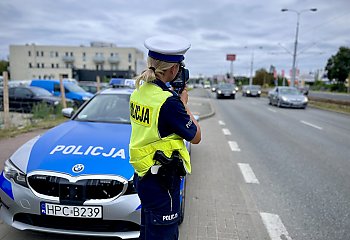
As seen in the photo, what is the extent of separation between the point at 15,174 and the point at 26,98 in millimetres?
12954

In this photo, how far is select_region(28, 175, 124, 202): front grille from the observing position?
2.72m

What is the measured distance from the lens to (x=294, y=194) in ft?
14.6

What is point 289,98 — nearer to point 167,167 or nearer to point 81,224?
point 81,224

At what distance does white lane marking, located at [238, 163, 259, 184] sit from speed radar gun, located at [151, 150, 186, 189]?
10.9 feet

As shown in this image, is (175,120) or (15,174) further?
(15,174)

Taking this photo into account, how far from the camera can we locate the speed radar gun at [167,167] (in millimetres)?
1894

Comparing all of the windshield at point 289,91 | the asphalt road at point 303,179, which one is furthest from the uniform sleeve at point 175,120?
the windshield at point 289,91

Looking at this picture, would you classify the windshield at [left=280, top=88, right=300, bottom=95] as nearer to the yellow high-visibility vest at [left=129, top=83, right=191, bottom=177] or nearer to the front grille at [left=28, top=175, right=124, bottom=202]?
the front grille at [left=28, top=175, right=124, bottom=202]

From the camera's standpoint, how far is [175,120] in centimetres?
184

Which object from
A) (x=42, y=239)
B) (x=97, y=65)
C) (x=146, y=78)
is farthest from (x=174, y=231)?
(x=97, y=65)

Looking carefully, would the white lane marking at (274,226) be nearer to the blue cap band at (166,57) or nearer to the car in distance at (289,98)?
the blue cap band at (166,57)

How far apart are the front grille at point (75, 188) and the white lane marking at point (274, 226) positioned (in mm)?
1762

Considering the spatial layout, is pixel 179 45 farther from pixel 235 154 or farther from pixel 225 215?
pixel 235 154

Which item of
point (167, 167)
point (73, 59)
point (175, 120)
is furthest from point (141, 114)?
point (73, 59)
